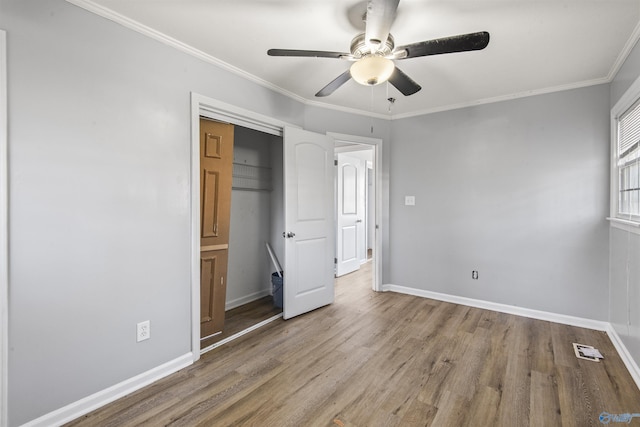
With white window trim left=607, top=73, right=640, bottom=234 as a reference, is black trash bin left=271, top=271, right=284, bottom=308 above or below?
below

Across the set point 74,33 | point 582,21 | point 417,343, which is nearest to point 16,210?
point 74,33

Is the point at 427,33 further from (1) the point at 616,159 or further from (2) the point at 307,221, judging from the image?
(1) the point at 616,159

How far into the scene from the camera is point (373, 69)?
70.3 inches

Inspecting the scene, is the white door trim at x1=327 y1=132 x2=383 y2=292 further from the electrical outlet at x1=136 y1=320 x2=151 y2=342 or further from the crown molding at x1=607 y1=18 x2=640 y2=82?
the electrical outlet at x1=136 y1=320 x2=151 y2=342

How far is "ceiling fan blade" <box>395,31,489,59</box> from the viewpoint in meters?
1.54

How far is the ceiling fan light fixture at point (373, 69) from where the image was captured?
1767 millimetres

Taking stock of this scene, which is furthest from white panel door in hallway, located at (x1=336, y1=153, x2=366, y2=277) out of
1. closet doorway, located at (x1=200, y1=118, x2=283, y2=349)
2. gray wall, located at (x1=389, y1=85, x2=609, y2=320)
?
closet doorway, located at (x1=200, y1=118, x2=283, y2=349)

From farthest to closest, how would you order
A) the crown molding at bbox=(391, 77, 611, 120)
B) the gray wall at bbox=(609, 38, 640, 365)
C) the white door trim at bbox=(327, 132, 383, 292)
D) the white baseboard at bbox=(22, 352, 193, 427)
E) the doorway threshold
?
the white door trim at bbox=(327, 132, 383, 292) < the crown molding at bbox=(391, 77, 611, 120) < the doorway threshold < the gray wall at bbox=(609, 38, 640, 365) < the white baseboard at bbox=(22, 352, 193, 427)

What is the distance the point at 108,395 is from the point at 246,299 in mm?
1879

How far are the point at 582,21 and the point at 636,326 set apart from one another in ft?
7.02

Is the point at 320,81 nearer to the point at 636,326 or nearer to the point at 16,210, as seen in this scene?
the point at 16,210

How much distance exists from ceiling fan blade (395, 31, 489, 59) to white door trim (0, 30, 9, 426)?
2060 millimetres

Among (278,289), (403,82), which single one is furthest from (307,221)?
(403,82)

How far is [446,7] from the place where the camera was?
1.78m
